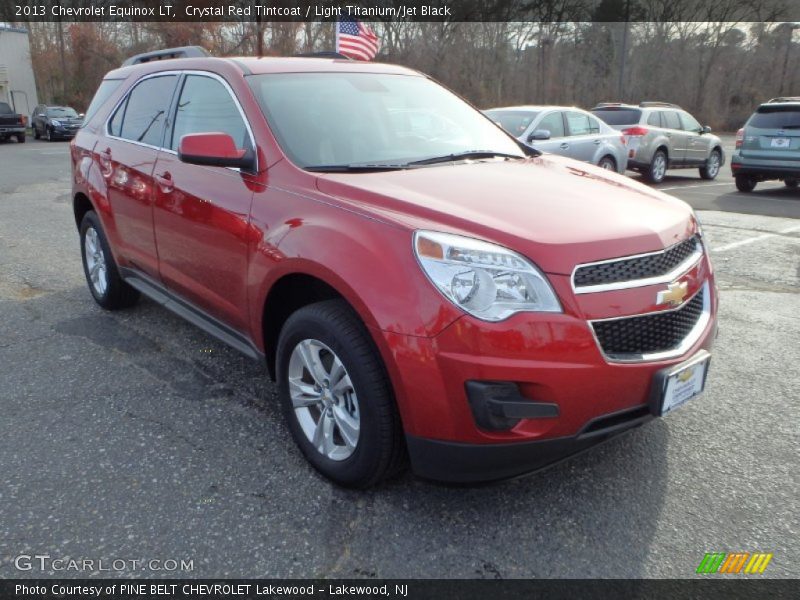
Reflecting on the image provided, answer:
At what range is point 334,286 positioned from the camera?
2.57m

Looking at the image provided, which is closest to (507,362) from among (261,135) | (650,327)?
(650,327)

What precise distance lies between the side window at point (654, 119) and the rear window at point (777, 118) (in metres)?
2.07

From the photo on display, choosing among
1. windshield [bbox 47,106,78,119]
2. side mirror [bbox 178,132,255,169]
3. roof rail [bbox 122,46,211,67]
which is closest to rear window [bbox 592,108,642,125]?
roof rail [bbox 122,46,211,67]

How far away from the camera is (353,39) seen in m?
12.7

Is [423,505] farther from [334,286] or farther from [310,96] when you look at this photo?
[310,96]

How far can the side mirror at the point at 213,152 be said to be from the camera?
10.0ft

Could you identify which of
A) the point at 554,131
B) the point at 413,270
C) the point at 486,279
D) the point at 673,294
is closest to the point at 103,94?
the point at 413,270

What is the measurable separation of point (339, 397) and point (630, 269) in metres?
1.24

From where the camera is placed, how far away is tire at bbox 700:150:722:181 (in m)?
15.9

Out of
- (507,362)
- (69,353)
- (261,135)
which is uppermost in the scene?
(261,135)

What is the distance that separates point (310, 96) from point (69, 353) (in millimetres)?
2329

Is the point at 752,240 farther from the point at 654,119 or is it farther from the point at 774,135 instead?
the point at 654,119

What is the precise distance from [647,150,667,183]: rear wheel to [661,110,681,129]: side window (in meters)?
0.75

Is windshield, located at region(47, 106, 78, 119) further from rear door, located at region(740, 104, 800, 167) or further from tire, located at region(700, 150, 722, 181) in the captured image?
rear door, located at region(740, 104, 800, 167)
